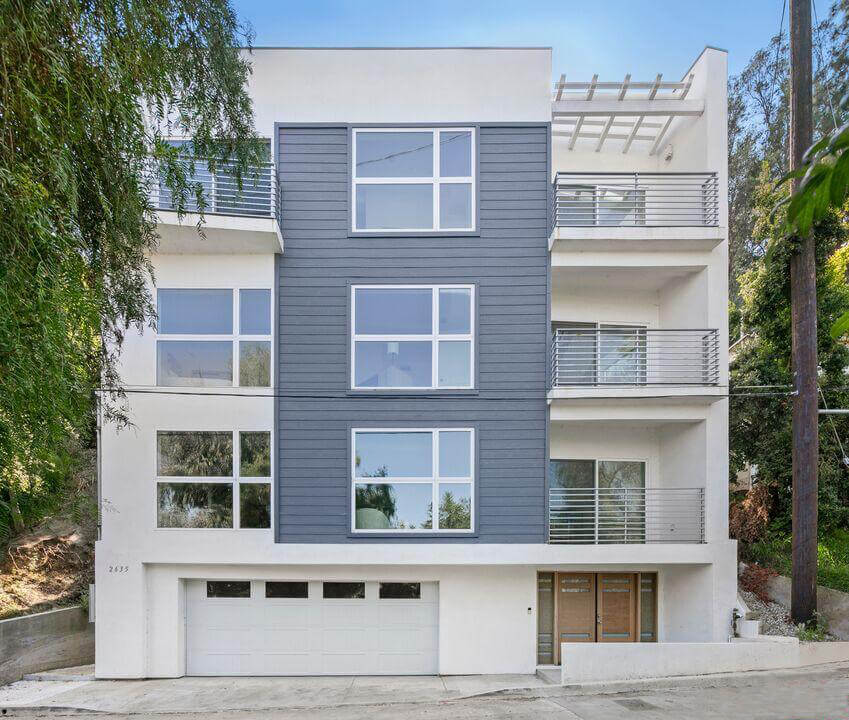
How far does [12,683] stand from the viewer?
8.95 meters

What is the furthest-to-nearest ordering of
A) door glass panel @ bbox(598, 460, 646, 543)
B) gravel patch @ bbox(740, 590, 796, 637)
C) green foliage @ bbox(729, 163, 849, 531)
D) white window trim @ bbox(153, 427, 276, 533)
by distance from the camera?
green foliage @ bbox(729, 163, 849, 531) < door glass panel @ bbox(598, 460, 646, 543) < white window trim @ bbox(153, 427, 276, 533) < gravel patch @ bbox(740, 590, 796, 637)

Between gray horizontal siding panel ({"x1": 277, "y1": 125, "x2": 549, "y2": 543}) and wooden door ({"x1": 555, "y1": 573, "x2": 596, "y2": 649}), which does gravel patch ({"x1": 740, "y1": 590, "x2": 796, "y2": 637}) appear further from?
gray horizontal siding panel ({"x1": 277, "y1": 125, "x2": 549, "y2": 543})

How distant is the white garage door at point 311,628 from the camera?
9383mm

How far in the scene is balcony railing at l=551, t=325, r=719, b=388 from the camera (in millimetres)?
9406

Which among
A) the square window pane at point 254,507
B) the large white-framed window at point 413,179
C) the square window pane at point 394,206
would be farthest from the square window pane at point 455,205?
the square window pane at point 254,507

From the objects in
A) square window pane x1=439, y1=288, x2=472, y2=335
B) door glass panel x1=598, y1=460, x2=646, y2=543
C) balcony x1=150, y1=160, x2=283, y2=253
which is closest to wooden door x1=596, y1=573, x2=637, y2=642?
door glass panel x1=598, y1=460, x2=646, y2=543

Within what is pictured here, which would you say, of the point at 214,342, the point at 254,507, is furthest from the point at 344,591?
the point at 214,342

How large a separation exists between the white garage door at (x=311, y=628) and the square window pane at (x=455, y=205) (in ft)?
18.9

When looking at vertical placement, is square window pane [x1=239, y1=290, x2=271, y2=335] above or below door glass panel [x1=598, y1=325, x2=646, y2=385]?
above

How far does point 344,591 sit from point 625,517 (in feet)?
15.2

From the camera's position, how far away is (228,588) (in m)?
9.49

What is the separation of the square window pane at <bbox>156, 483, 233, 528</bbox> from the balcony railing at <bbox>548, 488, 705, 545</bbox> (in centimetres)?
500

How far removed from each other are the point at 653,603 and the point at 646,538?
1.31m

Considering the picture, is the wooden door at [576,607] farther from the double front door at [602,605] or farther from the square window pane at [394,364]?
the square window pane at [394,364]
